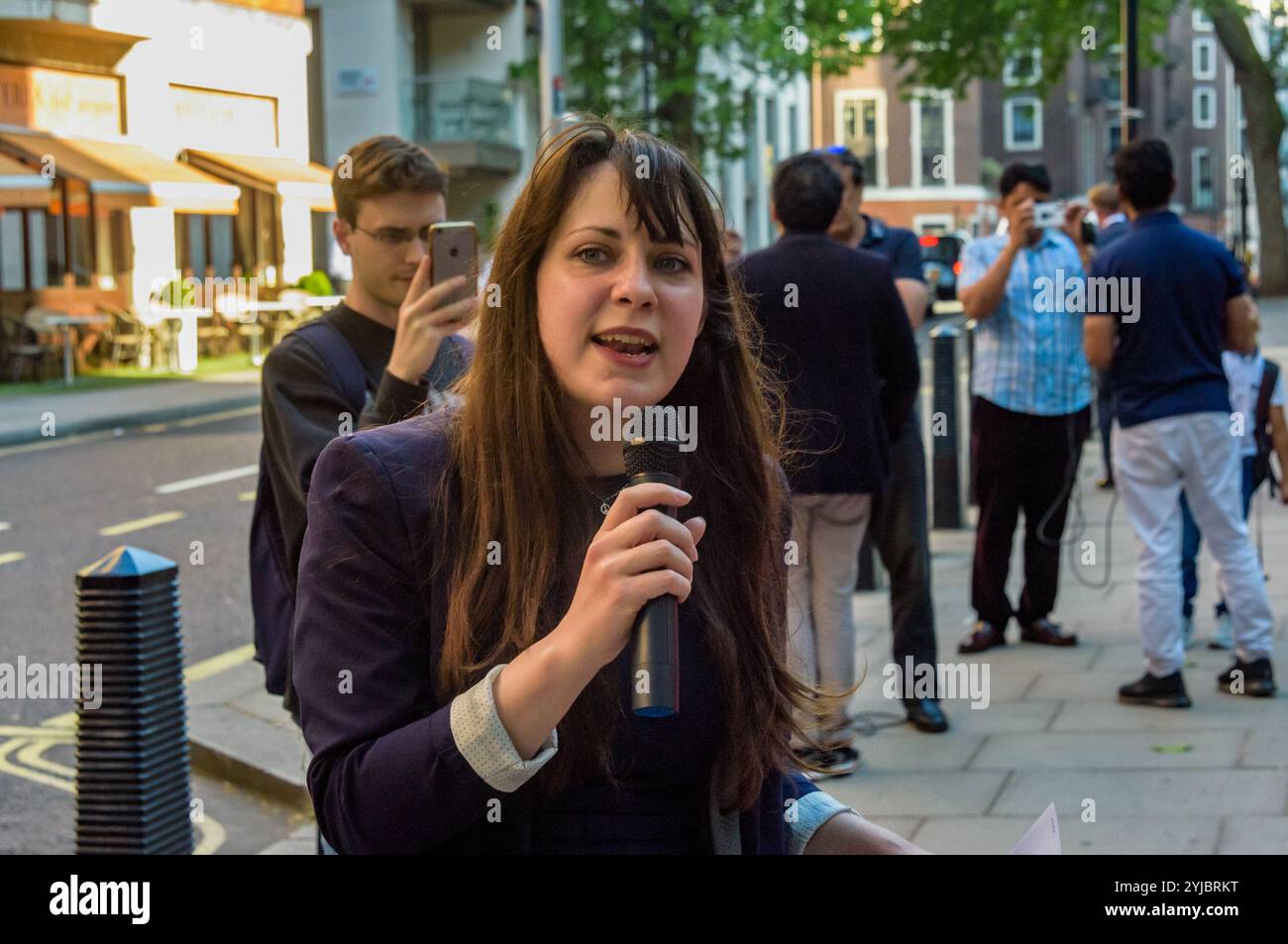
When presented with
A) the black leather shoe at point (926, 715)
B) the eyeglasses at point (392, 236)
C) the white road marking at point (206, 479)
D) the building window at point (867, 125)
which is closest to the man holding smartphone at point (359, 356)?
the eyeglasses at point (392, 236)

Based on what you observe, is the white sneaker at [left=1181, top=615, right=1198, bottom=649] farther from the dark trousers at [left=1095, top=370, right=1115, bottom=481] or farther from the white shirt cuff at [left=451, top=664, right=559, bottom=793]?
the white shirt cuff at [left=451, top=664, right=559, bottom=793]

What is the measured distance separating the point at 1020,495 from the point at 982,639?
2.13 feet

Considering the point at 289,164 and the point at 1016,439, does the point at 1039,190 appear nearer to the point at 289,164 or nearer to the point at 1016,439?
the point at 1016,439

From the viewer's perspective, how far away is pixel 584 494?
6.76ft

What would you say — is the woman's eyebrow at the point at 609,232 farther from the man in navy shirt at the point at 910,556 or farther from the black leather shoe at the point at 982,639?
the black leather shoe at the point at 982,639

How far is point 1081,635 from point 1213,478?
1.67 meters

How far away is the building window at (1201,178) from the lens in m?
89.3

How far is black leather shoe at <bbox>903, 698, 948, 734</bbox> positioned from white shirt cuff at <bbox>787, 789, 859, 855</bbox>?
14.3ft

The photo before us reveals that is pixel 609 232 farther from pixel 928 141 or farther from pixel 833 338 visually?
pixel 928 141

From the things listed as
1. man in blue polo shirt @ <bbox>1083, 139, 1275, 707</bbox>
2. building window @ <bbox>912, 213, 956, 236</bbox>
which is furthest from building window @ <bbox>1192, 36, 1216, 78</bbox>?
man in blue polo shirt @ <bbox>1083, 139, 1275, 707</bbox>

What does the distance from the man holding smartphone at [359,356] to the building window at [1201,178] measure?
90.1m

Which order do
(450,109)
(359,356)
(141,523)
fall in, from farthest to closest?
(450,109), (141,523), (359,356)

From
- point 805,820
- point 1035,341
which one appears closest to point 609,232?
point 805,820
